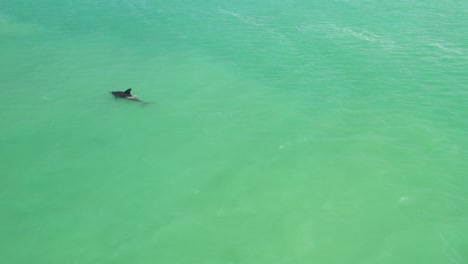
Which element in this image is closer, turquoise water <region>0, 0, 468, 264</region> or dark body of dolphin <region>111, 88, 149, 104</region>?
turquoise water <region>0, 0, 468, 264</region>

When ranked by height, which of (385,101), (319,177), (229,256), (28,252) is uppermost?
(385,101)

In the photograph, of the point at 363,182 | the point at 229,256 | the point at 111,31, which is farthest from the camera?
the point at 111,31

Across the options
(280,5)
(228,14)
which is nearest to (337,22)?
(280,5)

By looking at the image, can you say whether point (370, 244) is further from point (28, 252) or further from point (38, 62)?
point (38, 62)

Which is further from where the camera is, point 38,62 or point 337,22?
point 337,22

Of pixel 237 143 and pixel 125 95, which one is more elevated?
pixel 125 95

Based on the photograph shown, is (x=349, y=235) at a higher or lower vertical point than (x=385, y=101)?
lower

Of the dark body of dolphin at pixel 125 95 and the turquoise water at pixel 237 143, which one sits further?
the dark body of dolphin at pixel 125 95

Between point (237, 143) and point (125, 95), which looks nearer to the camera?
point (237, 143)
